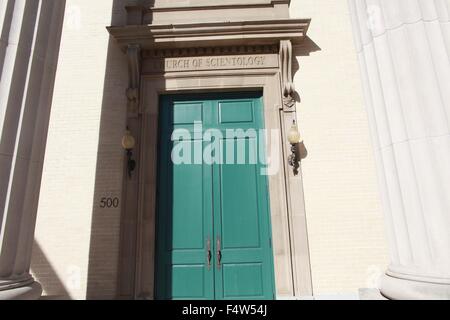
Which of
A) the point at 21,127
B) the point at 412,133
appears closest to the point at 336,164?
the point at 412,133

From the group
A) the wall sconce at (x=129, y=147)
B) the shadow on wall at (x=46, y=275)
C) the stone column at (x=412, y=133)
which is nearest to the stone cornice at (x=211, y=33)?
the wall sconce at (x=129, y=147)

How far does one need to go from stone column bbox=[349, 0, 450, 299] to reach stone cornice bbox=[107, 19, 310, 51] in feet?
7.11

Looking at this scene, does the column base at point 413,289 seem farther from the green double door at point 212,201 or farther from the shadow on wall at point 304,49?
the shadow on wall at point 304,49

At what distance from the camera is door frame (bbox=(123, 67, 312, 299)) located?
4.52 meters

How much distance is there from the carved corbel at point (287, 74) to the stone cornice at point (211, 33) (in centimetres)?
19

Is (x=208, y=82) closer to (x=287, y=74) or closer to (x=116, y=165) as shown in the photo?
(x=287, y=74)

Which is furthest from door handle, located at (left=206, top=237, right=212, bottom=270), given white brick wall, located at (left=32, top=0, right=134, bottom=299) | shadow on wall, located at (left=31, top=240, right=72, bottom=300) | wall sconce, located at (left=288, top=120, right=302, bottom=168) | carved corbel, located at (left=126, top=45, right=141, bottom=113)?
carved corbel, located at (left=126, top=45, right=141, bottom=113)

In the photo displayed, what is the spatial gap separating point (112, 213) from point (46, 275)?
1377 millimetres

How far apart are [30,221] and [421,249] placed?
3605 millimetres
